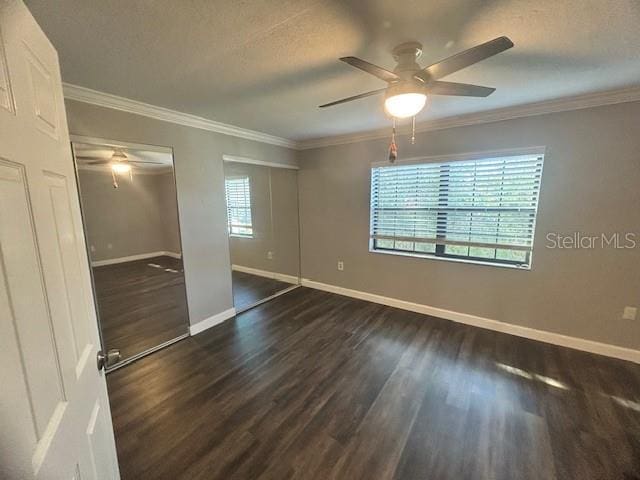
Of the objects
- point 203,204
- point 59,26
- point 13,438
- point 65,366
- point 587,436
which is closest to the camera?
point 13,438

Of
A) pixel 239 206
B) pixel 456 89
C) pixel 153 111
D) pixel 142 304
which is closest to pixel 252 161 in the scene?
pixel 239 206

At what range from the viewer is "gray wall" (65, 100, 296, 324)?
97.7 inches

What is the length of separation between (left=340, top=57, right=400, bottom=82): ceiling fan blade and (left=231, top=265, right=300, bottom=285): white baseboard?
8.96 feet

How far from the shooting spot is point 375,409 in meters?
1.87

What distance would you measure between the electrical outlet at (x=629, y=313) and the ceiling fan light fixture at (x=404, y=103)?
2691 millimetres

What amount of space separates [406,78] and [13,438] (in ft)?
6.11

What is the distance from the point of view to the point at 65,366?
2.42ft

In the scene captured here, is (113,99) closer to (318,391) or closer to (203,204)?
→ (203,204)

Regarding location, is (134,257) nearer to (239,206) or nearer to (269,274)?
(239,206)

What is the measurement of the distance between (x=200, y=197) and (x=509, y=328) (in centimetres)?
364

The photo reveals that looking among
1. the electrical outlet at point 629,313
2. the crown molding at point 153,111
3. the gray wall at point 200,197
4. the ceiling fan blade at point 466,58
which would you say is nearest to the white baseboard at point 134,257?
the gray wall at point 200,197

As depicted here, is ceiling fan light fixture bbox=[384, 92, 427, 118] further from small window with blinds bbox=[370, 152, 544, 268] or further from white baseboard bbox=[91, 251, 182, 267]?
white baseboard bbox=[91, 251, 182, 267]

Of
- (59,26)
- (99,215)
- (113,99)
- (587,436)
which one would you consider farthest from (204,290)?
(587,436)

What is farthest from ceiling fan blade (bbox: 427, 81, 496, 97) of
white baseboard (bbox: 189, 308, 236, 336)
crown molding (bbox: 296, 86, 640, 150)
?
white baseboard (bbox: 189, 308, 236, 336)
